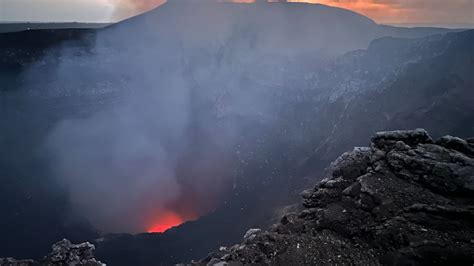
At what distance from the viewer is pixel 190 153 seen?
5488 centimetres

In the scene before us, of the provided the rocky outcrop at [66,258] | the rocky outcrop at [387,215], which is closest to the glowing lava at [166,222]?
the rocky outcrop at [66,258]

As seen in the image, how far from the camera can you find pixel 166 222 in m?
46.1

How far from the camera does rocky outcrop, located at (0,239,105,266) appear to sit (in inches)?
614

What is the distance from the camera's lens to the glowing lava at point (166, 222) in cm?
4475

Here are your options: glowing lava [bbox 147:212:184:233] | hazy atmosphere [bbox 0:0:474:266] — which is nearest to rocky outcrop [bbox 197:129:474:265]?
hazy atmosphere [bbox 0:0:474:266]

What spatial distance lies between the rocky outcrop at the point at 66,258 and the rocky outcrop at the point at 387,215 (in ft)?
22.3

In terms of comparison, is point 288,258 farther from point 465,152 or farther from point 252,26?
point 252,26

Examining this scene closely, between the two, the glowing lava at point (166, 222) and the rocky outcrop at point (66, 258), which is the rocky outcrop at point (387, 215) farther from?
the glowing lava at point (166, 222)

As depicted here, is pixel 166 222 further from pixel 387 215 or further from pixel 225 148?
pixel 387 215

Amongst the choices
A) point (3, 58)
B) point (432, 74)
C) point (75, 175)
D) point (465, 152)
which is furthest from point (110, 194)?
point (432, 74)

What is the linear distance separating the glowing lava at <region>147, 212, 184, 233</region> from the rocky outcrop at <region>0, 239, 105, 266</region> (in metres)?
28.6

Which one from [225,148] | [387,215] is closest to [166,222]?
[225,148]

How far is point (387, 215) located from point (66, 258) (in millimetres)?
14711

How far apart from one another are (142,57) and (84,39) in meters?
10.3
